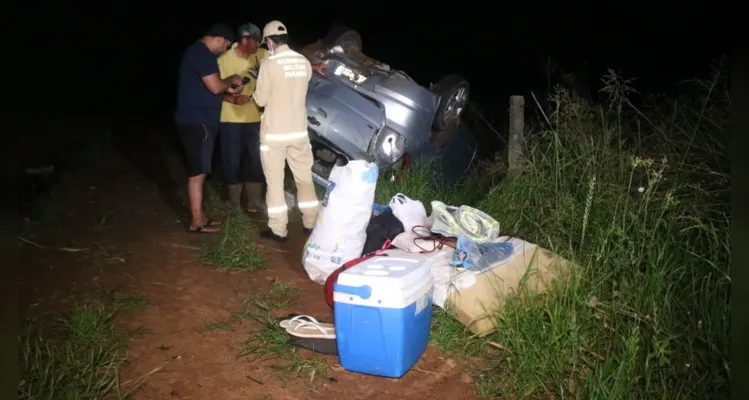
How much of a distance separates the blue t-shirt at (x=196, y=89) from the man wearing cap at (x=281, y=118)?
0.55 meters

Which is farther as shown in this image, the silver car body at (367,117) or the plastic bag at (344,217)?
the silver car body at (367,117)

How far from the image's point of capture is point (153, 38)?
64.6ft

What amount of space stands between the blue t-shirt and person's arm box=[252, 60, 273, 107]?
54 cm

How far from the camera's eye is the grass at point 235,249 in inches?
200

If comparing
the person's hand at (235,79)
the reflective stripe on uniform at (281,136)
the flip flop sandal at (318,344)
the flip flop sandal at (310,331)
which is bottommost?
the flip flop sandal at (318,344)

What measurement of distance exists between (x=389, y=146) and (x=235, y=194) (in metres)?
1.57

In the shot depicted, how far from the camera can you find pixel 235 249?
5227 mm

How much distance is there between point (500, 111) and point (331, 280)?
7.16 m

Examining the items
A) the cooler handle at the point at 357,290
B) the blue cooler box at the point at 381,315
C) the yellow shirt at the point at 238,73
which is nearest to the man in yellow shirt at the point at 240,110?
the yellow shirt at the point at 238,73

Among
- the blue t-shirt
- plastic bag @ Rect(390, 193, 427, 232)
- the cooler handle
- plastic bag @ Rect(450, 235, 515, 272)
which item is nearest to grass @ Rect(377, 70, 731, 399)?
plastic bag @ Rect(450, 235, 515, 272)

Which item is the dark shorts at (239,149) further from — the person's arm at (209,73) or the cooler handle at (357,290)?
the cooler handle at (357,290)

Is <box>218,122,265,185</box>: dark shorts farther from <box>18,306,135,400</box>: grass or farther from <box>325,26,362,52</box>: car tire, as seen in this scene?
<box>18,306,135,400</box>: grass

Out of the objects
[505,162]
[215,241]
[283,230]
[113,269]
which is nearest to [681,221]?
[505,162]

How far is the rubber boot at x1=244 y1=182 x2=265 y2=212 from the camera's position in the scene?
21.2 feet
